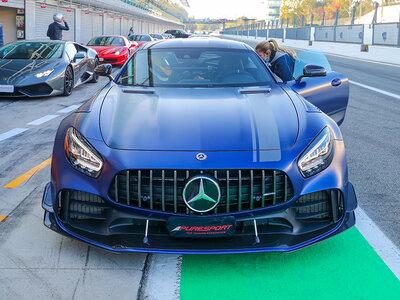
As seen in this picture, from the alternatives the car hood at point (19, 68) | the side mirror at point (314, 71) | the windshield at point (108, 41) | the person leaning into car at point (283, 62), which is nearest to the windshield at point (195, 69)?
the side mirror at point (314, 71)

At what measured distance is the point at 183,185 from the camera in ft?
8.39

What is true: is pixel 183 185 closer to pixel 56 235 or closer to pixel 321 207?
pixel 321 207

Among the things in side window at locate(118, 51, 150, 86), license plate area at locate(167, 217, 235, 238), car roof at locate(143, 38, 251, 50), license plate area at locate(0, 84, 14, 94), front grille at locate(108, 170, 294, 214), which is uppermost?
car roof at locate(143, 38, 251, 50)

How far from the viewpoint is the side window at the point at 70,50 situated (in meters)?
10.3

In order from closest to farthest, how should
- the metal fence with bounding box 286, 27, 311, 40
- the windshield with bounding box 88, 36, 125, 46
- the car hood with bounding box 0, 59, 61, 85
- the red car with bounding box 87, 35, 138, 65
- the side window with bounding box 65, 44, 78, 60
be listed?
1. the car hood with bounding box 0, 59, 61, 85
2. the side window with bounding box 65, 44, 78, 60
3. the red car with bounding box 87, 35, 138, 65
4. the windshield with bounding box 88, 36, 125, 46
5. the metal fence with bounding box 286, 27, 311, 40

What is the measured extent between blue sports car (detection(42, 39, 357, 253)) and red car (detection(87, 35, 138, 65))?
14.0 m

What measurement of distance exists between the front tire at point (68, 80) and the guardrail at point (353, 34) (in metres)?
17.2

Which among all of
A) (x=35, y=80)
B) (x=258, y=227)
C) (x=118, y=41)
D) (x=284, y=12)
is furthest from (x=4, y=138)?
(x=284, y=12)

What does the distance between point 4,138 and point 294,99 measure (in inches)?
164

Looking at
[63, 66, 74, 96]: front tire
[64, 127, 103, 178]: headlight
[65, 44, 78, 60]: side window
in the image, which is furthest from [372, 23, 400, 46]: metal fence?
[64, 127, 103, 178]: headlight

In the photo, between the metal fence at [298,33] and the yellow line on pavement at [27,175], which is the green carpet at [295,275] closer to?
the yellow line on pavement at [27,175]

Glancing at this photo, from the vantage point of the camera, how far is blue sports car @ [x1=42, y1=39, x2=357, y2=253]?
257 cm

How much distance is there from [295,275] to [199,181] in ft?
2.49

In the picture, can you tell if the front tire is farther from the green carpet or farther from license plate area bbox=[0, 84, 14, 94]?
the green carpet
